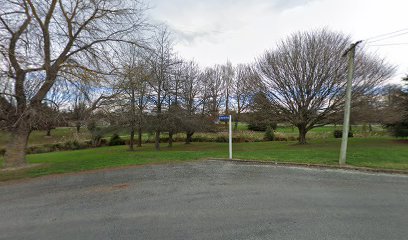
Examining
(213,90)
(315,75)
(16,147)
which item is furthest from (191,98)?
(16,147)

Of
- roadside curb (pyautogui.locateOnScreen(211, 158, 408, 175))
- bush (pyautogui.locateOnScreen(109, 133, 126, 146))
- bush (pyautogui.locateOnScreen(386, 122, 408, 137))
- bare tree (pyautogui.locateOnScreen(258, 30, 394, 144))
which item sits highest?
bare tree (pyautogui.locateOnScreen(258, 30, 394, 144))

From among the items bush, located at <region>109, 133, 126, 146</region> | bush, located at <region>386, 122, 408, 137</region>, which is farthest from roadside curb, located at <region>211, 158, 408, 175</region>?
bush, located at <region>109, 133, 126, 146</region>

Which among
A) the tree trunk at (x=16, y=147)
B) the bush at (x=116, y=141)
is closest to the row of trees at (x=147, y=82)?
the tree trunk at (x=16, y=147)

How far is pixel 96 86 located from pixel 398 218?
39.9ft

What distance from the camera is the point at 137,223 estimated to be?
4207 millimetres

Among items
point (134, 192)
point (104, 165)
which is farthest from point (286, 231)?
point (104, 165)

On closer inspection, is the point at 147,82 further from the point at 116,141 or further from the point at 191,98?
the point at 116,141

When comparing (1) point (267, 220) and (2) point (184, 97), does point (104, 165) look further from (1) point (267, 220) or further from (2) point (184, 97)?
(2) point (184, 97)

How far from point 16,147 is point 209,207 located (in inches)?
436

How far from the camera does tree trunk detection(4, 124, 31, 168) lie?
10812mm

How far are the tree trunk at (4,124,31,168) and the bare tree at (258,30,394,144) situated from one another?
755 inches

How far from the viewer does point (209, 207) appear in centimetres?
496

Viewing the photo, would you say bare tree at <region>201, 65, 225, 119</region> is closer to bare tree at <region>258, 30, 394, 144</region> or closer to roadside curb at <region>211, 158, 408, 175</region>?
bare tree at <region>258, 30, 394, 144</region>

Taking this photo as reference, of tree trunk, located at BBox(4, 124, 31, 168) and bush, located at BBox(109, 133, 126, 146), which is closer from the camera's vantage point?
tree trunk, located at BBox(4, 124, 31, 168)
